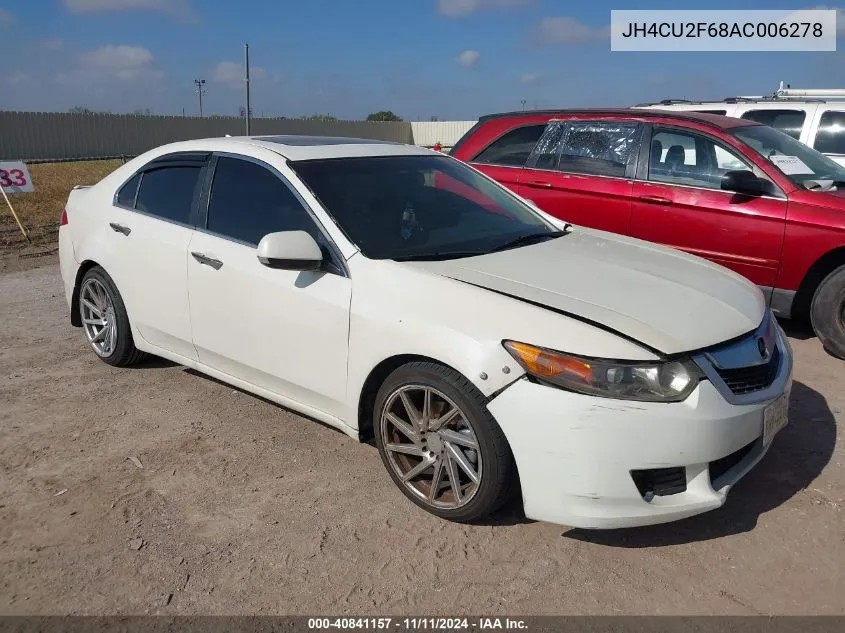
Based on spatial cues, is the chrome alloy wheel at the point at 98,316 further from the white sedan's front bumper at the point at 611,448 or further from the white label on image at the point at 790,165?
the white label on image at the point at 790,165

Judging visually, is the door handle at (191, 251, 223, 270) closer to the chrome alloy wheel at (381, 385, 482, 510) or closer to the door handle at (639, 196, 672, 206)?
the chrome alloy wheel at (381, 385, 482, 510)

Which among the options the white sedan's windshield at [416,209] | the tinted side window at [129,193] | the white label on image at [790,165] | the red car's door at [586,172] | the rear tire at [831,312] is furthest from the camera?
the red car's door at [586,172]

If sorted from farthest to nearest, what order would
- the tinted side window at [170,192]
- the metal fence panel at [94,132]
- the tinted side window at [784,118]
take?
the metal fence panel at [94,132] → the tinted side window at [784,118] → the tinted side window at [170,192]

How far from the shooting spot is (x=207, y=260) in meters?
3.93

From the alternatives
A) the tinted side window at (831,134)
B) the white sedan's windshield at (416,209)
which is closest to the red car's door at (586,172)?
the white sedan's windshield at (416,209)

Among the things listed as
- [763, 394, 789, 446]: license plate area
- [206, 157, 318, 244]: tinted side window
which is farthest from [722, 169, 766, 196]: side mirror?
[206, 157, 318, 244]: tinted side window

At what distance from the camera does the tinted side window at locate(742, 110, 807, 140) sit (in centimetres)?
888

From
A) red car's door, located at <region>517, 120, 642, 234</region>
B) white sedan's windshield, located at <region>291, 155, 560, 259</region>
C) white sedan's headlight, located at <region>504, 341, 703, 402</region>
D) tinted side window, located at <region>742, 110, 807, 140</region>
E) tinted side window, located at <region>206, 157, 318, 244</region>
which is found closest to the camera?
white sedan's headlight, located at <region>504, 341, 703, 402</region>

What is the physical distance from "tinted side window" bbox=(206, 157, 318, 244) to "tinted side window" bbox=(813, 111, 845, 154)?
7414mm

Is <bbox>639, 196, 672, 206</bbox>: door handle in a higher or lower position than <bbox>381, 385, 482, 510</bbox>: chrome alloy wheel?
higher

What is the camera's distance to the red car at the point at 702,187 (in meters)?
5.27

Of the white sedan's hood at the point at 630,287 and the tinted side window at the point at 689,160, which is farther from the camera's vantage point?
the tinted side window at the point at 689,160

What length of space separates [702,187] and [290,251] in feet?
12.5

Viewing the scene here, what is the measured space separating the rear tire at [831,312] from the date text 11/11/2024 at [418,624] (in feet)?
12.2
